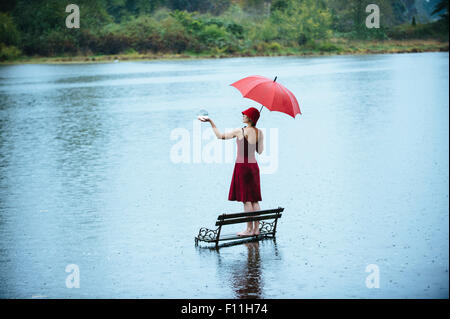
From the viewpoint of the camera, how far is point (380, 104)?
88.1 feet

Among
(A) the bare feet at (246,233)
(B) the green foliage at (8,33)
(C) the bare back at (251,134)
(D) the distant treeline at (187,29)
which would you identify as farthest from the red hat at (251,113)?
(B) the green foliage at (8,33)

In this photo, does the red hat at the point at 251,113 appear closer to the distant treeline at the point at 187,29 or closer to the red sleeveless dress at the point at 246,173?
the red sleeveless dress at the point at 246,173

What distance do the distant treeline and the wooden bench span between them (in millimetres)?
75446

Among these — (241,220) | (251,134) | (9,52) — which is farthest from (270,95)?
(9,52)

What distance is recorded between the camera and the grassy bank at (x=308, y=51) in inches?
3246

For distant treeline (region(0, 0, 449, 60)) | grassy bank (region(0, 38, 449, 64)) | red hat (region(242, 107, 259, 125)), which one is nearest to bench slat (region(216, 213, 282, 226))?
red hat (region(242, 107, 259, 125))

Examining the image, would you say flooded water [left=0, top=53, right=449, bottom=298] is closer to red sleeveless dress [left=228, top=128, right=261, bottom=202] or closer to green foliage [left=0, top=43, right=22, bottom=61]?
red sleeveless dress [left=228, top=128, right=261, bottom=202]

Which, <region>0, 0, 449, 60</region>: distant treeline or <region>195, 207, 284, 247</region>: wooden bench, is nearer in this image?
<region>195, 207, 284, 247</region>: wooden bench

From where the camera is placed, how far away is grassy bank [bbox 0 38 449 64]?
270 ft

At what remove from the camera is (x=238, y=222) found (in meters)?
8.58

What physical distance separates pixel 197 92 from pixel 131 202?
2404 cm
